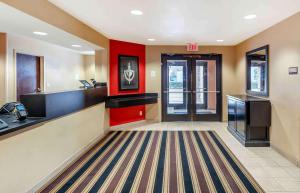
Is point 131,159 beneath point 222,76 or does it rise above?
beneath

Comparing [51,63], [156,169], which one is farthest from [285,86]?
[51,63]

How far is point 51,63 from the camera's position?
21.9ft

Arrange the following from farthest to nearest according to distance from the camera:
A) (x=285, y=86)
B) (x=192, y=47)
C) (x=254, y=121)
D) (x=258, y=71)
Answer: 1. (x=192, y=47)
2. (x=258, y=71)
3. (x=254, y=121)
4. (x=285, y=86)

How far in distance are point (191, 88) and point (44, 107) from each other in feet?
16.4

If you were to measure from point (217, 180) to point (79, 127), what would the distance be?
2500mm

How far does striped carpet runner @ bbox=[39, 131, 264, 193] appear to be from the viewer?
113 inches

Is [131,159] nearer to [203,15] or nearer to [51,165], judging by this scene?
[51,165]

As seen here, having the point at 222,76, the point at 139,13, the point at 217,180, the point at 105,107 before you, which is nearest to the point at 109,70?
the point at 105,107

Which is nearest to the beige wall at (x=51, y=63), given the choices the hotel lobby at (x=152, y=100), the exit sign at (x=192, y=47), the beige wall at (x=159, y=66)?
the hotel lobby at (x=152, y=100)

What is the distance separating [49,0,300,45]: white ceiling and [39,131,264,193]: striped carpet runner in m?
2.38

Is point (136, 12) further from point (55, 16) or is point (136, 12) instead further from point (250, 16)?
point (250, 16)

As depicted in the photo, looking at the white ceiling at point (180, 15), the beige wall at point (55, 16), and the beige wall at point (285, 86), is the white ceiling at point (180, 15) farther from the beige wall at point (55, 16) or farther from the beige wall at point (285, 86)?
the beige wall at point (285, 86)

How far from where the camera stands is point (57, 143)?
10.9 ft

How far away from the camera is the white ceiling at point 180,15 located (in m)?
3.11
